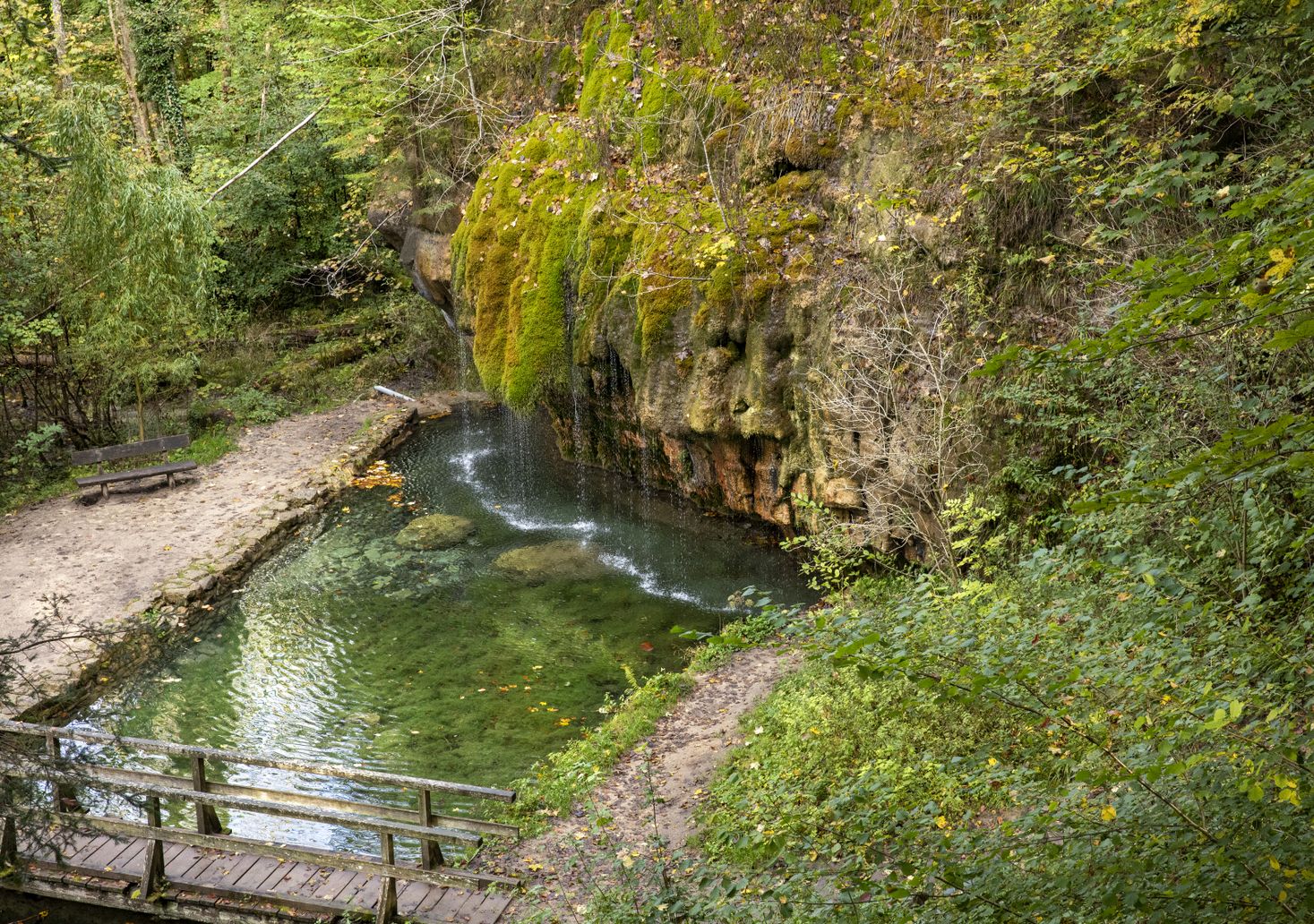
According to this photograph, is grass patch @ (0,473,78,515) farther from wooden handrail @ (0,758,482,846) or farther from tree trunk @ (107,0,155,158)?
tree trunk @ (107,0,155,158)

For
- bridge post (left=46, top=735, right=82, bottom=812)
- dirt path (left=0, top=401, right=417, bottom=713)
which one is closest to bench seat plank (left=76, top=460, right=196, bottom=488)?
dirt path (left=0, top=401, right=417, bottom=713)

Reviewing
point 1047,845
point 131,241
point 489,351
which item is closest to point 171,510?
point 131,241

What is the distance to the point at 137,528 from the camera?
13.8 metres

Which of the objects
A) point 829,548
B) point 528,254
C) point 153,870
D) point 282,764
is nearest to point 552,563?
point 528,254

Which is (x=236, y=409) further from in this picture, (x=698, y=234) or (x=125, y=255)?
(x=698, y=234)

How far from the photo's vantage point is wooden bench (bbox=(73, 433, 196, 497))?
14.9 m

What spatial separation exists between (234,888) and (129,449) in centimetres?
1091

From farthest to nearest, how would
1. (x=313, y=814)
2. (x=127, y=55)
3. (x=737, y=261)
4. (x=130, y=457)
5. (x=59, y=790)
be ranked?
1. (x=127, y=55)
2. (x=130, y=457)
3. (x=737, y=261)
4. (x=313, y=814)
5. (x=59, y=790)

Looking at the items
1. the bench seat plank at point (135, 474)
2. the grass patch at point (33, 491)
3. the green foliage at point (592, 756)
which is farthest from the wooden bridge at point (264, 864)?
the grass patch at point (33, 491)

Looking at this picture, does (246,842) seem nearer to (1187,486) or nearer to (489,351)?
(1187,486)

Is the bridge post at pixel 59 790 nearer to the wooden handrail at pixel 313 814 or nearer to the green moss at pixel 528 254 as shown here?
the wooden handrail at pixel 313 814

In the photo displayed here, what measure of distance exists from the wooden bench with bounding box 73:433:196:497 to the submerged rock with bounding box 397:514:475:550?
4411 mm

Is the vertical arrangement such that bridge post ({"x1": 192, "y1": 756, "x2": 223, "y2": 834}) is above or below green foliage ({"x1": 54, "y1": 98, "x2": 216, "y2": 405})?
below

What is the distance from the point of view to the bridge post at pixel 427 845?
6.87 m
